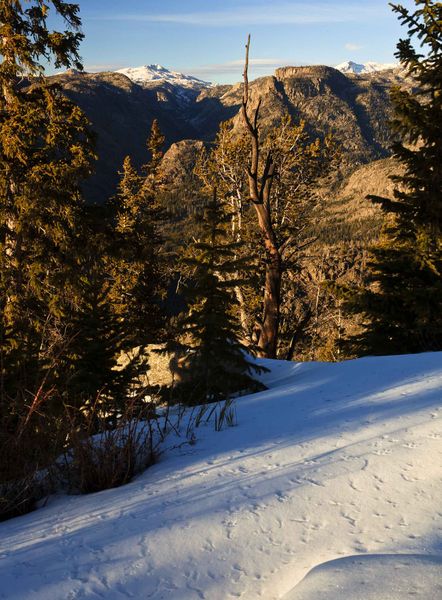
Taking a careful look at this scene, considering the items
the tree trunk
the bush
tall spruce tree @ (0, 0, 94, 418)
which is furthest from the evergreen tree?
the bush

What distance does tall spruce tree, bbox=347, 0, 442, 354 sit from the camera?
33.7 feet

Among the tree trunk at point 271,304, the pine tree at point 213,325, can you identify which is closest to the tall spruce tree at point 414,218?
the tree trunk at point 271,304

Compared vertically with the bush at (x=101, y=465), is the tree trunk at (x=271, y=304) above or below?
above

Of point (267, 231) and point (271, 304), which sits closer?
point (267, 231)

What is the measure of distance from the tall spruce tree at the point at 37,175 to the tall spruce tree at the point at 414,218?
721 cm

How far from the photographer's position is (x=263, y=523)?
2.30m

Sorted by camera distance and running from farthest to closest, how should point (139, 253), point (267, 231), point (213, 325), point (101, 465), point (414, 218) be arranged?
point (139, 253) < point (267, 231) < point (414, 218) < point (213, 325) < point (101, 465)

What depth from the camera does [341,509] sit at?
236 cm

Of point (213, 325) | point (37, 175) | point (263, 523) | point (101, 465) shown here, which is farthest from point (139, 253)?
point (263, 523)

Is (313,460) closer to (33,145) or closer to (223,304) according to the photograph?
(223,304)

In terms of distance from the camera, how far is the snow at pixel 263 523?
1856 millimetres

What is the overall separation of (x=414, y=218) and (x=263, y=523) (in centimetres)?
976

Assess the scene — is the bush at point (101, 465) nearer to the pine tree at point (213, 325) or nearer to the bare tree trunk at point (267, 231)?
the pine tree at point (213, 325)

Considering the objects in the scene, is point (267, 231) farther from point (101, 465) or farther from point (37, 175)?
point (101, 465)
